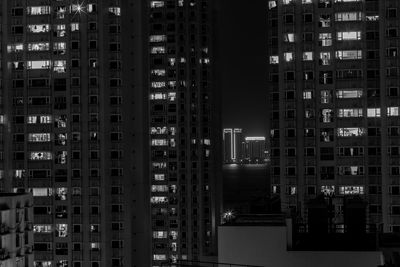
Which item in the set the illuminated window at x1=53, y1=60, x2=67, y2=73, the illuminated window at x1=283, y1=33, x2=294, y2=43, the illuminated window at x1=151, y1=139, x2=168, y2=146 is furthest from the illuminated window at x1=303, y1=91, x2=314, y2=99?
the illuminated window at x1=151, y1=139, x2=168, y2=146

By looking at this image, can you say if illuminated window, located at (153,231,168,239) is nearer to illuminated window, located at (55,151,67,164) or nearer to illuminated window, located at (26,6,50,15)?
illuminated window, located at (55,151,67,164)

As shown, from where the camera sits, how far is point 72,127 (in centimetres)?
5903

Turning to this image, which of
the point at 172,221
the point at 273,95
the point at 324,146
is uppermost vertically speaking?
the point at 273,95

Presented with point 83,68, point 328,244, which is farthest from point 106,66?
point 328,244

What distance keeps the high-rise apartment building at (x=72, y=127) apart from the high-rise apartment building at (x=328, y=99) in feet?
42.2

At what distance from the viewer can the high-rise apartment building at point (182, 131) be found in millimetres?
90125

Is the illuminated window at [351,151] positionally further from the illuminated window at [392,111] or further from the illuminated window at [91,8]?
the illuminated window at [91,8]

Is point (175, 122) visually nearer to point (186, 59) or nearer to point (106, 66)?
point (186, 59)

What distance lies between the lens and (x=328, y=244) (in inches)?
1164

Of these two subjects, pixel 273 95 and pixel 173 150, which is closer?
pixel 273 95

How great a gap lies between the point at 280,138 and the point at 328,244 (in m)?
27.5

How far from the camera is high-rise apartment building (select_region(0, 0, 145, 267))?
190 feet

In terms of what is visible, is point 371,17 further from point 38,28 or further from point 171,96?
point 171,96

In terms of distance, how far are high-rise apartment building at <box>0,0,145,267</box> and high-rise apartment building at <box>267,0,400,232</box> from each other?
42.2ft
